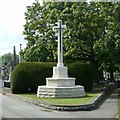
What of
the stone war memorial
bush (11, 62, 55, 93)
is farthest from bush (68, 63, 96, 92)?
the stone war memorial

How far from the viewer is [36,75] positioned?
27688 millimetres

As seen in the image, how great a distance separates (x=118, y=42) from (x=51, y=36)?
11539mm

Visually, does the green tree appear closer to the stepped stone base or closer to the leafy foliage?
the leafy foliage

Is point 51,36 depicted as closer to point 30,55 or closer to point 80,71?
point 30,55

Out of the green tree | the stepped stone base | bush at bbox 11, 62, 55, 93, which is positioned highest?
the green tree

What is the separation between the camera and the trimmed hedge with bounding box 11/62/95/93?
2709 centimetres

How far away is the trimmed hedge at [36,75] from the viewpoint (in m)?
27.1

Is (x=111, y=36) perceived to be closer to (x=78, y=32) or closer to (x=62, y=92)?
(x=78, y=32)

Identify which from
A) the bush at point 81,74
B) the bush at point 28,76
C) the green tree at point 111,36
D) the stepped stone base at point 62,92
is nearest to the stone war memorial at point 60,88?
the stepped stone base at point 62,92

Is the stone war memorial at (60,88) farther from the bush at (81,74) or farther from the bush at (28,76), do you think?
the bush at (81,74)

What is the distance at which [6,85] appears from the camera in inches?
1406

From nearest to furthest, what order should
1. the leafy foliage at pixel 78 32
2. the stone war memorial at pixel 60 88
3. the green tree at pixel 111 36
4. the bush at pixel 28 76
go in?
the stone war memorial at pixel 60 88, the green tree at pixel 111 36, the bush at pixel 28 76, the leafy foliage at pixel 78 32

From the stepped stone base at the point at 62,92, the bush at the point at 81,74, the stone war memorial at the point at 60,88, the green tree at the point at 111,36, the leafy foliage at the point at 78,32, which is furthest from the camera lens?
the bush at the point at 81,74

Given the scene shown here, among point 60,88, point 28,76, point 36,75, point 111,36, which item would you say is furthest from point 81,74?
point 60,88
